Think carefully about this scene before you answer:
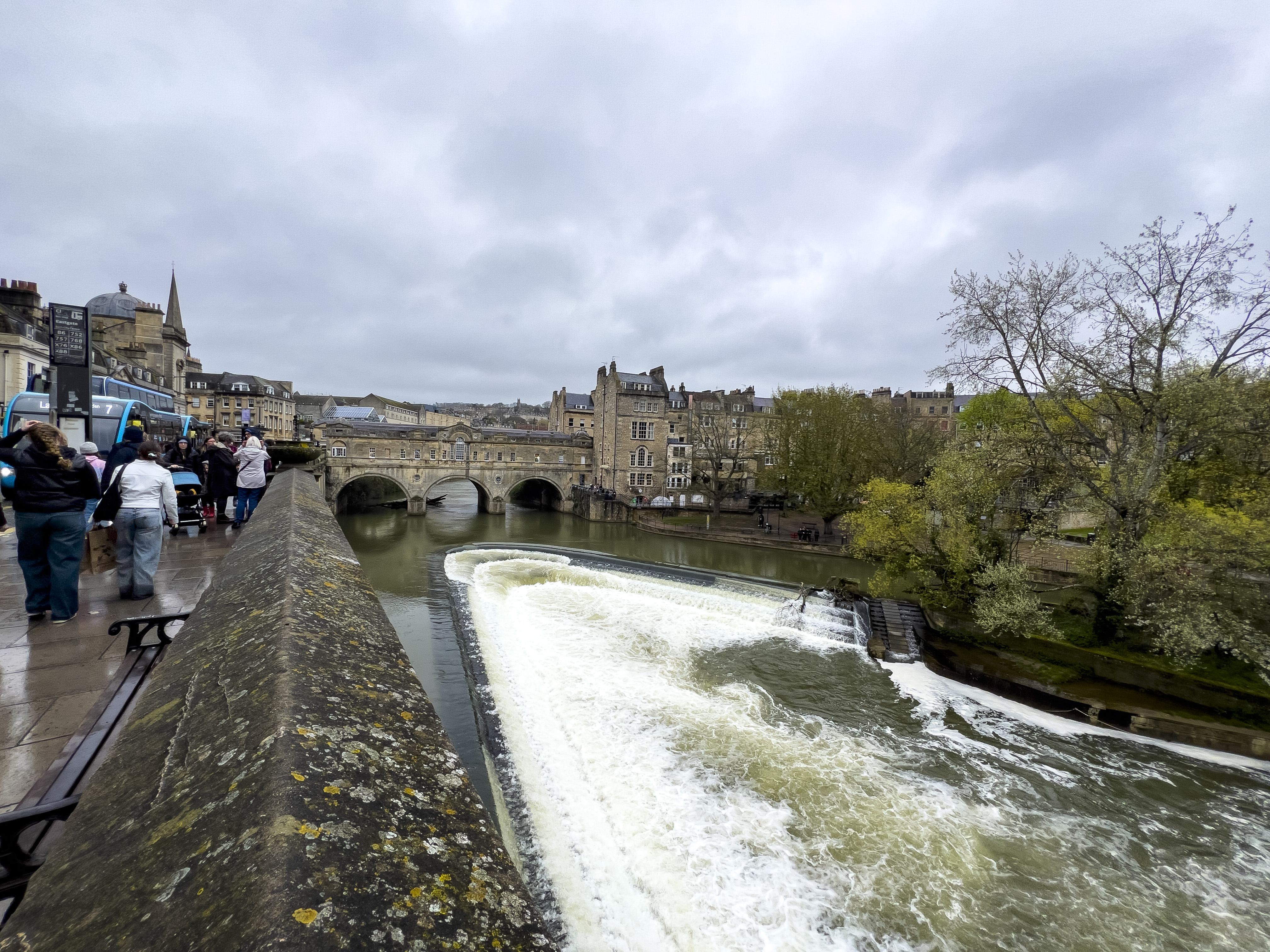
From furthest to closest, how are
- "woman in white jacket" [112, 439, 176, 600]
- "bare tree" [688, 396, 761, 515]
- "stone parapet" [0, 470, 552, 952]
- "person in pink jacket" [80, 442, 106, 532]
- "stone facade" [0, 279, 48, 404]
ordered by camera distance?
"bare tree" [688, 396, 761, 515] → "stone facade" [0, 279, 48, 404] → "person in pink jacket" [80, 442, 106, 532] → "woman in white jacket" [112, 439, 176, 600] → "stone parapet" [0, 470, 552, 952]

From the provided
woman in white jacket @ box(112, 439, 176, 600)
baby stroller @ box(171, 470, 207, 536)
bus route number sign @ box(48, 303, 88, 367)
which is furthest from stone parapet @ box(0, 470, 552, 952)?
bus route number sign @ box(48, 303, 88, 367)

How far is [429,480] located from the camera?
4444cm

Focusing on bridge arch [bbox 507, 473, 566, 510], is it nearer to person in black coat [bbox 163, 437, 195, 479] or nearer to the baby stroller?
person in black coat [bbox 163, 437, 195, 479]

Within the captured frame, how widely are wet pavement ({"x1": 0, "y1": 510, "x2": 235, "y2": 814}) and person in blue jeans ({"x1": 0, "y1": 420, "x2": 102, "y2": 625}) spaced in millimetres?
219

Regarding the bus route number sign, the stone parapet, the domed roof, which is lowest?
the stone parapet

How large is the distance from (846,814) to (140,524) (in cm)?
937

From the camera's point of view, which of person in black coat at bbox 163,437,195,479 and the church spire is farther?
the church spire

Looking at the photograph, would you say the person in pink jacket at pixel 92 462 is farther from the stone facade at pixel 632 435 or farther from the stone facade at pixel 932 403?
the stone facade at pixel 932 403

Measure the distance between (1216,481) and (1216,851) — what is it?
1002 centimetres

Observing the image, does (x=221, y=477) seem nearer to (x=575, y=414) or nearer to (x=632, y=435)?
(x=632, y=435)

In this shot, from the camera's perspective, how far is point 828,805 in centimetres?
857

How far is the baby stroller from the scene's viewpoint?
33.3 ft

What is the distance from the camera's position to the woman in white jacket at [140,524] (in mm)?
5570

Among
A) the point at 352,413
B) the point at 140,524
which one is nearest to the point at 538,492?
the point at 352,413
